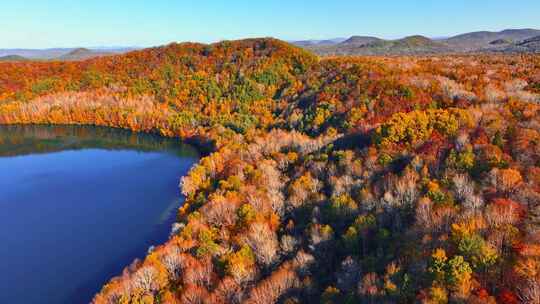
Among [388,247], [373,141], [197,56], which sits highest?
[197,56]

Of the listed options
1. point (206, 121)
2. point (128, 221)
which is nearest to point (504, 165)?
point (128, 221)

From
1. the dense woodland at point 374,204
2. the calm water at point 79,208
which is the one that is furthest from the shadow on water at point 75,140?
the dense woodland at point 374,204

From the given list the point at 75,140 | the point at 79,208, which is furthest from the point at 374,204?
the point at 75,140

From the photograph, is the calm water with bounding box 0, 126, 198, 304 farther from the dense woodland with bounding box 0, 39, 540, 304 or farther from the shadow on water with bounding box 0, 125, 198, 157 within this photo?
the dense woodland with bounding box 0, 39, 540, 304

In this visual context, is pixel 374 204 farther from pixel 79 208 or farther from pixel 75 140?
pixel 75 140

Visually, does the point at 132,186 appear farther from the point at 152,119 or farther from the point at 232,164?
the point at 152,119

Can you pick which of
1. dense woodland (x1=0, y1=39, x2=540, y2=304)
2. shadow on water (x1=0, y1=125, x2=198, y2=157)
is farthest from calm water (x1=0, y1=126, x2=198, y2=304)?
dense woodland (x1=0, y1=39, x2=540, y2=304)
